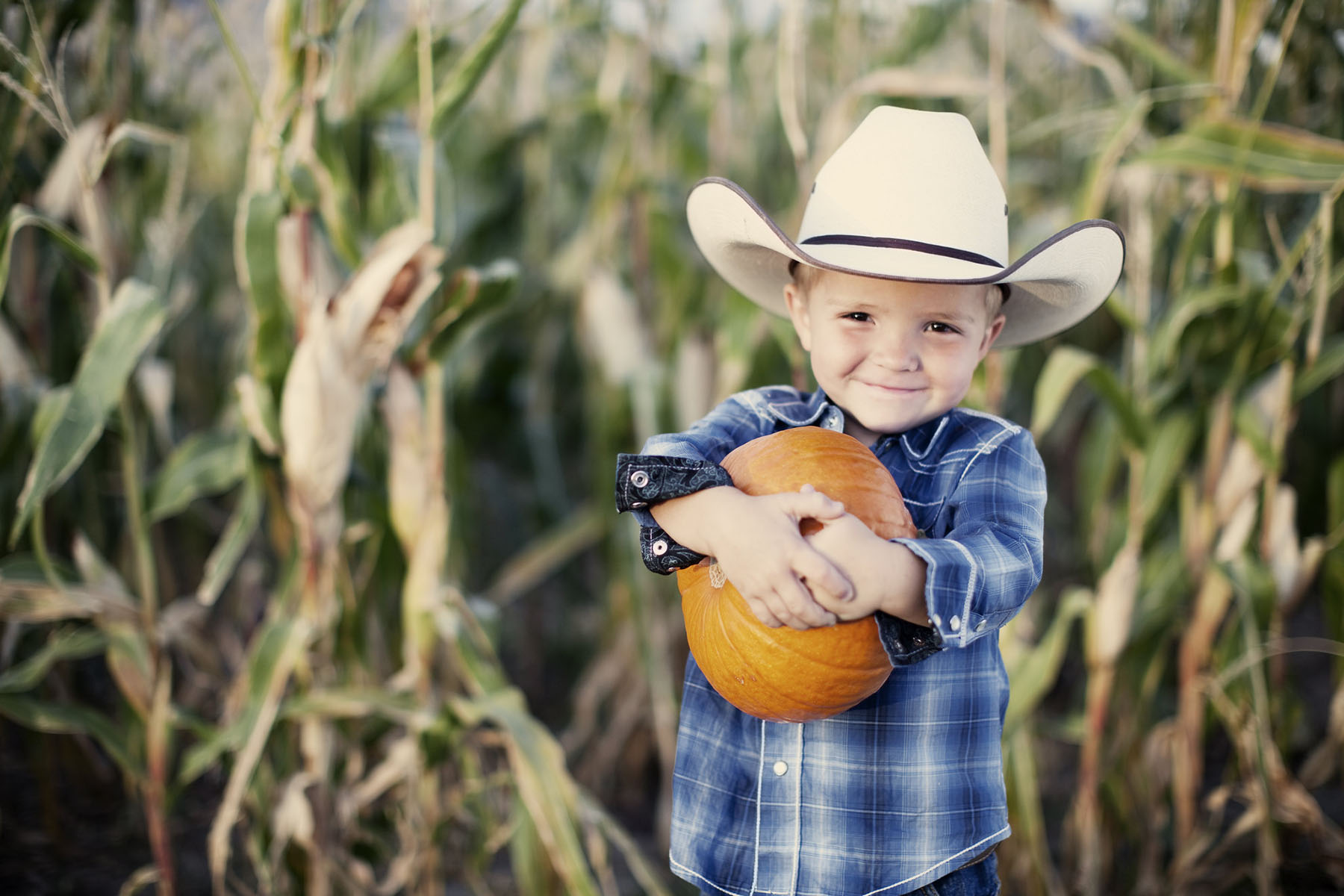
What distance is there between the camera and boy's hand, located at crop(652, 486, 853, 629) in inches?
26.3

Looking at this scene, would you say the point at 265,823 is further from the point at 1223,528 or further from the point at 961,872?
the point at 1223,528

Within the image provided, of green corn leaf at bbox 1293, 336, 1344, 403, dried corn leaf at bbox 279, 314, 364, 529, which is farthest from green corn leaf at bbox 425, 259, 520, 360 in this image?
green corn leaf at bbox 1293, 336, 1344, 403

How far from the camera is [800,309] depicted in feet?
3.04

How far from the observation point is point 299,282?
1329 mm

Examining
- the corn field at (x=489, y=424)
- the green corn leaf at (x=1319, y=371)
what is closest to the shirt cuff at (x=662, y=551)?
the corn field at (x=489, y=424)

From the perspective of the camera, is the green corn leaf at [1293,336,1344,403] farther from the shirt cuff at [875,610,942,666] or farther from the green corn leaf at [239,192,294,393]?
the green corn leaf at [239,192,294,393]

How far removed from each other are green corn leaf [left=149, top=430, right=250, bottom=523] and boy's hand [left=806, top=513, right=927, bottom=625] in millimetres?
1037

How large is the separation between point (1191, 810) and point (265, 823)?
144 centimetres

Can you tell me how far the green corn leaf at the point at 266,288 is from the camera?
126cm

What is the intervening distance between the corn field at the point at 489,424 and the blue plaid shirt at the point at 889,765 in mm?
504

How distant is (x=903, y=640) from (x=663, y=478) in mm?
210

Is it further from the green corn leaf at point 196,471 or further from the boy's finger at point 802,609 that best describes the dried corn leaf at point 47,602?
the boy's finger at point 802,609

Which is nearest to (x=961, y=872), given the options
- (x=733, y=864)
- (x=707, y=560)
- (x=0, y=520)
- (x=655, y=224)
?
(x=733, y=864)

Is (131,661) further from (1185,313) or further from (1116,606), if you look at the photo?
(1185,313)
